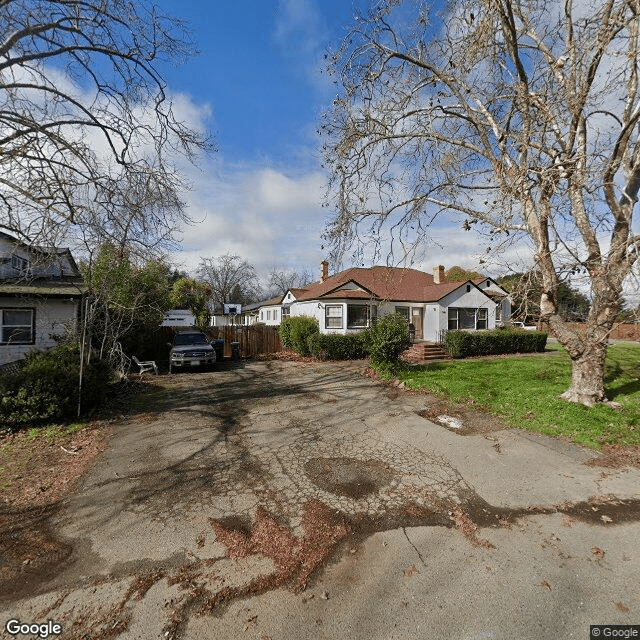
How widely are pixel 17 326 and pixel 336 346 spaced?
46.8ft

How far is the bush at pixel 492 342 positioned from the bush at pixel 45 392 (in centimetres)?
1593

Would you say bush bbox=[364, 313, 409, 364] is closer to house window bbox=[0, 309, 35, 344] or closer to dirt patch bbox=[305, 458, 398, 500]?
dirt patch bbox=[305, 458, 398, 500]

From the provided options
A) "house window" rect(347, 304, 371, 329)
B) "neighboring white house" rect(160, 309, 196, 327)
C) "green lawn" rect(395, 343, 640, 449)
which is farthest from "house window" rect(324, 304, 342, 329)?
"neighboring white house" rect(160, 309, 196, 327)

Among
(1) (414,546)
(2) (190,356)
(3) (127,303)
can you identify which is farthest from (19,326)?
(1) (414,546)

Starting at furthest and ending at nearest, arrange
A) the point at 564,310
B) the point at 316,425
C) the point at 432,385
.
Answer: the point at 432,385
the point at 564,310
the point at 316,425

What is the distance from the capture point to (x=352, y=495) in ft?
14.6

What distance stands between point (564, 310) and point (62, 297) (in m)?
18.6

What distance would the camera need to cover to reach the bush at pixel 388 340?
12.2m

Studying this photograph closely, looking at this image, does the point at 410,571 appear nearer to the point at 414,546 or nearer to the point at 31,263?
the point at 414,546

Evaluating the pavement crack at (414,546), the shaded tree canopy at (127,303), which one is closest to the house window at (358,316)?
the shaded tree canopy at (127,303)

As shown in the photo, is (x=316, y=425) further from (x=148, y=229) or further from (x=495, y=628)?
(x=148, y=229)

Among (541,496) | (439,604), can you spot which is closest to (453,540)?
(439,604)

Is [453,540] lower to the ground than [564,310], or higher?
lower

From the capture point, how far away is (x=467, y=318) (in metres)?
23.8
